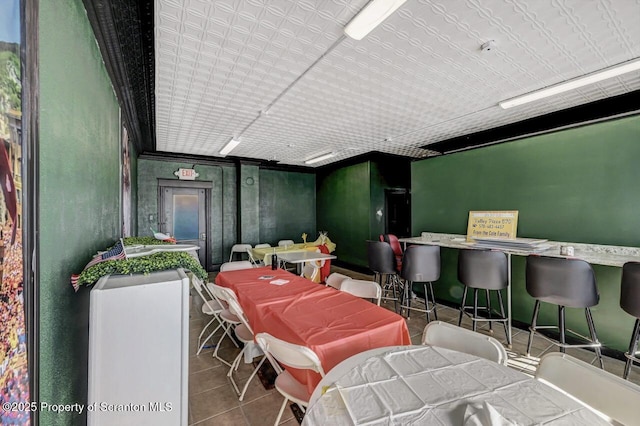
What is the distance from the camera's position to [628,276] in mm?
2254

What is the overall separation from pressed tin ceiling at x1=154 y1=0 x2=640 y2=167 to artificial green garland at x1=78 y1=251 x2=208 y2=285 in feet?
5.70

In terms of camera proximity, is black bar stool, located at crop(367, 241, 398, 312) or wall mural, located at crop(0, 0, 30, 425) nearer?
wall mural, located at crop(0, 0, 30, 425)

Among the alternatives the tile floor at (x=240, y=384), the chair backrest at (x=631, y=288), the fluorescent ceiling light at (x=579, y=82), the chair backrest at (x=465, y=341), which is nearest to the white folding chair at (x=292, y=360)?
the tile floor at (x=240, y=384)

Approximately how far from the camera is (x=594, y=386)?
1167mm

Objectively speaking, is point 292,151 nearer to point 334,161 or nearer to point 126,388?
point 334,161

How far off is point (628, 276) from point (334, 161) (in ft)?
20.6

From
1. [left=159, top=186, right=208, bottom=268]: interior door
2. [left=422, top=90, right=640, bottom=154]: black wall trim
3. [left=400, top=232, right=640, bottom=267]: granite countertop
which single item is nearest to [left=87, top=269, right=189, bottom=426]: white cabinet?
[left=400, top=232, right=640, bottom=267]: granite countertop

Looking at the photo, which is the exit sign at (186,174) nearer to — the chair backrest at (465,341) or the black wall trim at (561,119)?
the black wall trim at (561,119)

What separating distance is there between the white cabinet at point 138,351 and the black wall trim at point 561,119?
4805 mm

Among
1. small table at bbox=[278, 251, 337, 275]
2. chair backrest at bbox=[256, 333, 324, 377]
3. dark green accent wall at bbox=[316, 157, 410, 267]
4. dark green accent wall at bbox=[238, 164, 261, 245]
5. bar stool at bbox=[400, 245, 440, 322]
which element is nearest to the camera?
chair backrest at bbox=[256, 333, 324, 377]

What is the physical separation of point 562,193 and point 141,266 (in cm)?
469

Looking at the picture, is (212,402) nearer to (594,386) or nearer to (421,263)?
(594,386)

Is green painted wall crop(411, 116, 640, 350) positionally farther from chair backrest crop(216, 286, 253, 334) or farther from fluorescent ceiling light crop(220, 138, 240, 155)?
fluorescent ceiling light crop(220, 138, 240, 155)

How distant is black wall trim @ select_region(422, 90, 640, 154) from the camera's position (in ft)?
11.0
